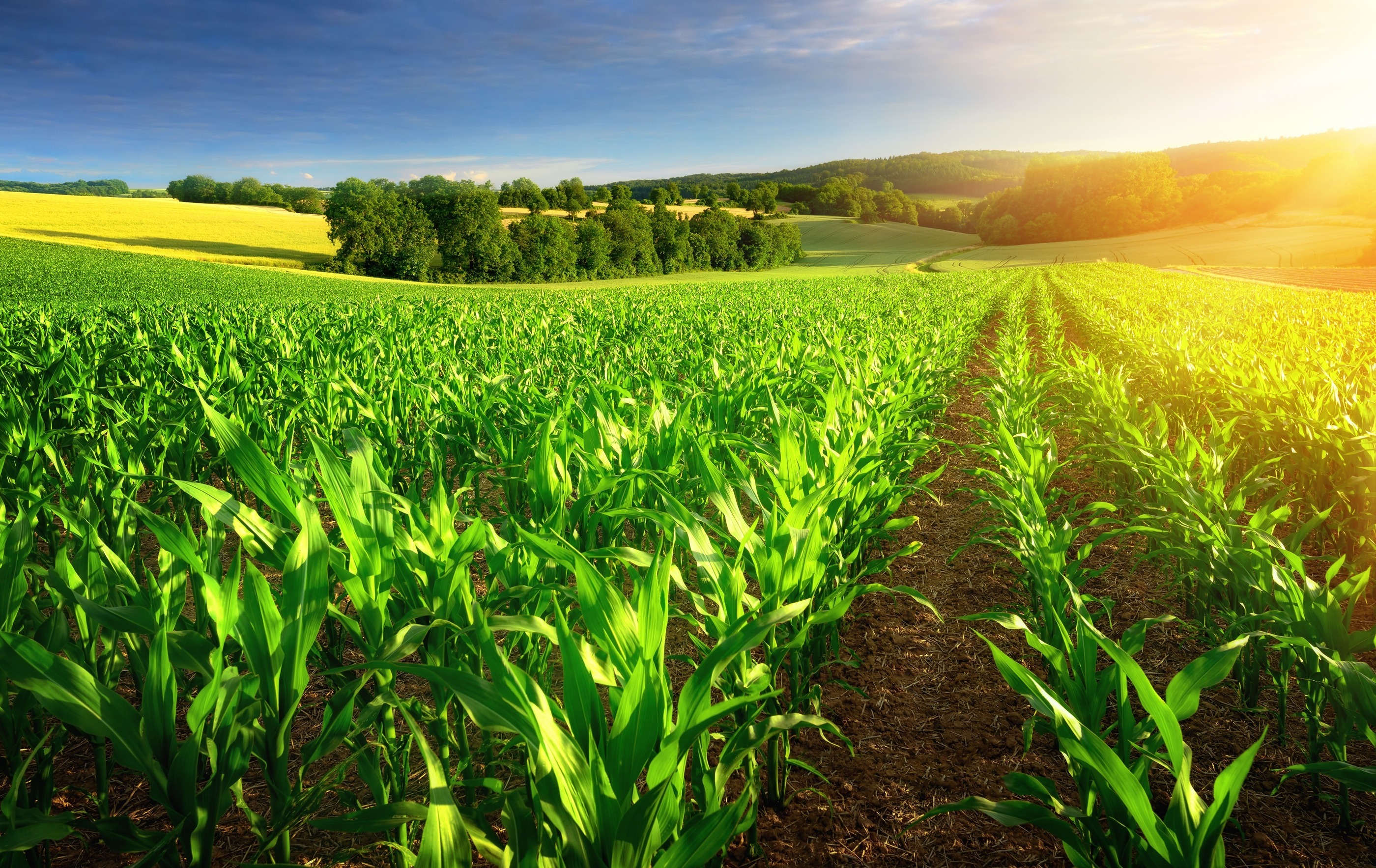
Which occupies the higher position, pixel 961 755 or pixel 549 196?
pixel 549 196

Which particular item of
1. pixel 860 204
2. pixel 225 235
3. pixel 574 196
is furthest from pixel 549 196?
pixel 860 204

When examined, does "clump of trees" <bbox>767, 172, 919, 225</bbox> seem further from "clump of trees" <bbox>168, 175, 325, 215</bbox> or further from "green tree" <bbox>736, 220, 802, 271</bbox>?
"clump of trees" <bbox>168, 175, 325, 215</bbox>

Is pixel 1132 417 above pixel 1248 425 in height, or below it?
above

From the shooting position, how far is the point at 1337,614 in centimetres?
206

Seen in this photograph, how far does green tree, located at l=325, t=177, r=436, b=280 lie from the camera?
47250 mm

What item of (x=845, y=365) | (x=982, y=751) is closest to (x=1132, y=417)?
(x=845, y=365)

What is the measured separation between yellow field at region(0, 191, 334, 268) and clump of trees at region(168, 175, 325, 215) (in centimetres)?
2033

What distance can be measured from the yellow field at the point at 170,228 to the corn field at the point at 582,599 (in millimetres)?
48352

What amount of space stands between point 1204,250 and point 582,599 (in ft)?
258

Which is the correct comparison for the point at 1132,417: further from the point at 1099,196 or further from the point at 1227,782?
the point at 1099,196

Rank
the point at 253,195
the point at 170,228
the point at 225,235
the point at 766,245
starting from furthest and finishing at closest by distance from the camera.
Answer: the point at 253,195
the point at 766,245
the point at 225,235
the point at 170,228

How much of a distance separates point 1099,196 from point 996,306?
80461 millimetres

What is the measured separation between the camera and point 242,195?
299ft

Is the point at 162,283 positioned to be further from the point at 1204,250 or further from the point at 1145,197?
the point at 1145,197
